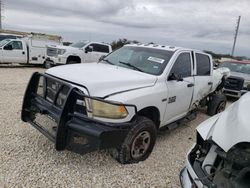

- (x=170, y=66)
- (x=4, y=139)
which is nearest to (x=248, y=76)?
(x=170, y=66)

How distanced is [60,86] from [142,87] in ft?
3.96

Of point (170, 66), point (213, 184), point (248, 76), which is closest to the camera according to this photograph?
point (213, 184)

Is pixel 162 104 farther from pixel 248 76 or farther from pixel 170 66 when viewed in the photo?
pixel 248 76

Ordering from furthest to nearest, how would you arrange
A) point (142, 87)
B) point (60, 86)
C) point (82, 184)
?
point (142, 87)
point (60, 86)
point (82, 184)

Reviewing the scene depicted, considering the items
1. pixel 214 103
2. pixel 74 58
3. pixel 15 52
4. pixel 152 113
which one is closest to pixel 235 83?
pixel 214 103

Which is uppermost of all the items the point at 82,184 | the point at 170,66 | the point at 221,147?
the point at 170,66

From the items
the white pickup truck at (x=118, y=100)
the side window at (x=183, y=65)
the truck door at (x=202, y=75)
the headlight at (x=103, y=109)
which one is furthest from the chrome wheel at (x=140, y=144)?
the truck door at (x=202, y=75)

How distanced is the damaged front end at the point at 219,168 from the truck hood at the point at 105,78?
4.67 ft

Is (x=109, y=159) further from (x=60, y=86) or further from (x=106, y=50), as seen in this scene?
(x=106, y=50)

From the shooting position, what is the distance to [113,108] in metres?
3.17

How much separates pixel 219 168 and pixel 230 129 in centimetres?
40

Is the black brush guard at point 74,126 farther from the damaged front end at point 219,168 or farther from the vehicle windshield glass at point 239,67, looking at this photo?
the vehicle windshield glass at point 239,67

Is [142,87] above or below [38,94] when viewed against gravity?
above

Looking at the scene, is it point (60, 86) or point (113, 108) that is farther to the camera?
point (60, 86)
